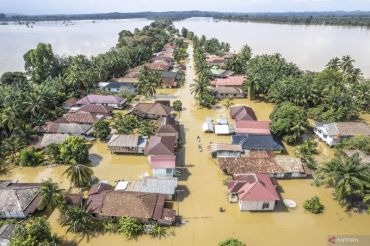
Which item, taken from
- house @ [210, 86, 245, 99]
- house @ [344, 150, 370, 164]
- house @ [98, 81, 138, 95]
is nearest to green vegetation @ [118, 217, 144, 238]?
house @ [344, 150, 370, 164]

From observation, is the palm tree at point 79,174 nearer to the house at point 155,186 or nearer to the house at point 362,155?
the house at point 155,186

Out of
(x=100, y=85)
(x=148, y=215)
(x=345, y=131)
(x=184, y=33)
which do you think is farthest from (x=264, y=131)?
(x=184, y=33)

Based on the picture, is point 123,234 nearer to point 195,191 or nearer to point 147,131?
point 195,191

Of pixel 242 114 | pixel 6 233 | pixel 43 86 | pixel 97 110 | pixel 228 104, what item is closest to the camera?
pixel 6 233

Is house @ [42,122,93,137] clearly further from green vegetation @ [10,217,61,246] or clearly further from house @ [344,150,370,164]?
house @ [344,150,370,164]

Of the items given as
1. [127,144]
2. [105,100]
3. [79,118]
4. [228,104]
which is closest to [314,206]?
[127,144]

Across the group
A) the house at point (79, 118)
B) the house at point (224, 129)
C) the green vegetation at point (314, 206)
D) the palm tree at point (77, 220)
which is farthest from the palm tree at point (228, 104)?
the palm tree at point (77, 220)

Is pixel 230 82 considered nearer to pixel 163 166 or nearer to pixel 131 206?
pixel 163 166
